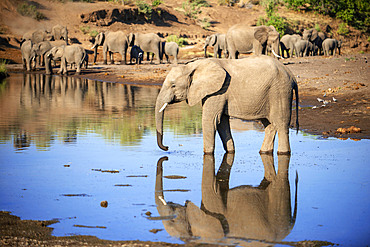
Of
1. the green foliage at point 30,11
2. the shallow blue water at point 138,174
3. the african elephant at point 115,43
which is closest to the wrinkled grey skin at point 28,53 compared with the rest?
the african elephant at point 115,43

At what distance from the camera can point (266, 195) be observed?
19.8 feet

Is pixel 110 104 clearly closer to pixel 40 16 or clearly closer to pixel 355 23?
pixel 40 16

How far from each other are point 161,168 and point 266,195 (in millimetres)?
1828

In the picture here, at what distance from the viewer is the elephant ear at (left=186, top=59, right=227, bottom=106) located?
7.89 metres

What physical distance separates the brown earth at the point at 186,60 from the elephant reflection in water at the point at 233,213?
1.35 ft

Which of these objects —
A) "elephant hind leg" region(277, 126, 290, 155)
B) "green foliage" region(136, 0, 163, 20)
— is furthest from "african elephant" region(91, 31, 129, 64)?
"elephant hind leg" region(277, 126, 290, 155)

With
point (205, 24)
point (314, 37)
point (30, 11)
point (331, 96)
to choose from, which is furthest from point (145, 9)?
point (331, 96)

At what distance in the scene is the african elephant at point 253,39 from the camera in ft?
77.5

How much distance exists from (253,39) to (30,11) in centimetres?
2450

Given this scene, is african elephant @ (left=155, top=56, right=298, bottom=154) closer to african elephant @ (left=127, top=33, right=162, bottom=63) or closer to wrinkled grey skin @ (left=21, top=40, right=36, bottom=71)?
wrinkled grey skin @ (left=21, top=40, right=36, bottom=71)

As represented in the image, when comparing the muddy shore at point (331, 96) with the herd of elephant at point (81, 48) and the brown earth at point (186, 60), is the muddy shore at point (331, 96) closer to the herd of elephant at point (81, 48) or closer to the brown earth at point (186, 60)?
the brown earth at point (186, 60)

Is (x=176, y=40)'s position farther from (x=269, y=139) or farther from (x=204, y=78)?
(x=204, y=78)

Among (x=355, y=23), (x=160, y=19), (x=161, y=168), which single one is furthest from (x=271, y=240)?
(x=355, y=23)

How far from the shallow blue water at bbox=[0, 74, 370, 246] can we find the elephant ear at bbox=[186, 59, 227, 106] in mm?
938
